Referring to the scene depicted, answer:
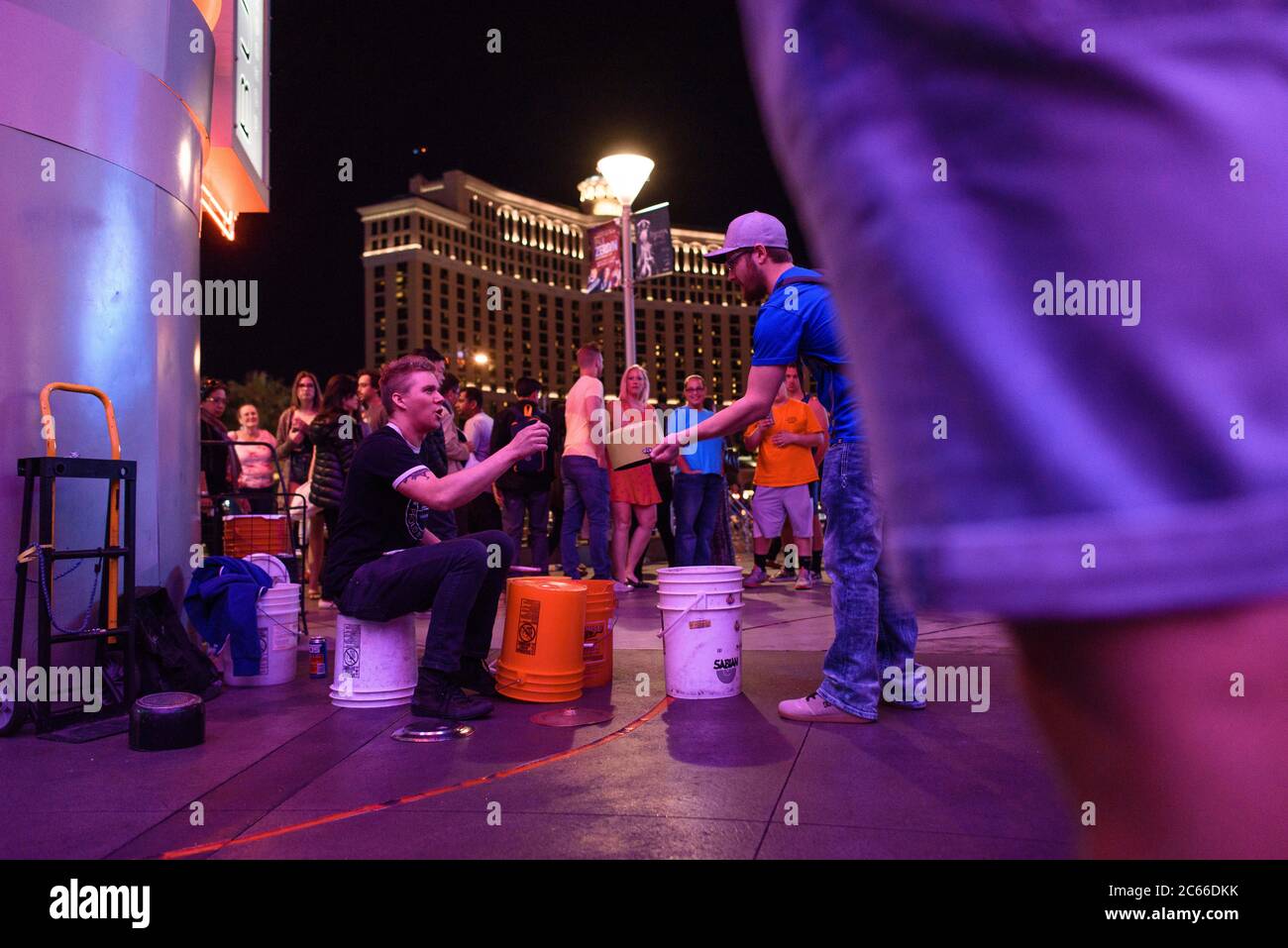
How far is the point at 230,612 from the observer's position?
496 cm

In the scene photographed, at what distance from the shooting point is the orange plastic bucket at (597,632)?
482 cm

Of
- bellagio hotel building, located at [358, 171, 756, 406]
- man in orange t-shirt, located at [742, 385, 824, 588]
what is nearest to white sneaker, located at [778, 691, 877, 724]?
man in orange t-shirt, located at [742, 385, 824, 588]

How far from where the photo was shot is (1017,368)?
72cm

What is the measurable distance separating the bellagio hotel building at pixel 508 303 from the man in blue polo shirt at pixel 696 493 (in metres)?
93.2

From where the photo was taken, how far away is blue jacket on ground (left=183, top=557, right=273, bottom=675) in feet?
16.3

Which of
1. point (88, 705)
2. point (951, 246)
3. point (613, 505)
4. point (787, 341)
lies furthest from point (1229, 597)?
point (613, 505)

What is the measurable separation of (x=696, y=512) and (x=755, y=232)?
16.1ft

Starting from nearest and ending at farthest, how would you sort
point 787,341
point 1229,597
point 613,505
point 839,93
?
point 1229,597 → point 839,93 → point 787,341 → point 613,505

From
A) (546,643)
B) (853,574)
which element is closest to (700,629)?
(546,643)

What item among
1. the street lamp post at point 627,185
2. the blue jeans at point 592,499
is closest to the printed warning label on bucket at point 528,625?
the blue jeans at point 592,499

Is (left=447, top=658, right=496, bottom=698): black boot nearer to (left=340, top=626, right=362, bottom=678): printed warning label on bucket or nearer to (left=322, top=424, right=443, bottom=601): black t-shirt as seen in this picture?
(left=340, top=626, right=362, bottom=678): printed warning label on bucket

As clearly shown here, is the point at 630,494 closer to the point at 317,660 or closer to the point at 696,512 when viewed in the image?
the point at 696,512

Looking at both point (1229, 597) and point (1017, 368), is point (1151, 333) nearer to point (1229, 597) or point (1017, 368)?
point (1017, 368)
